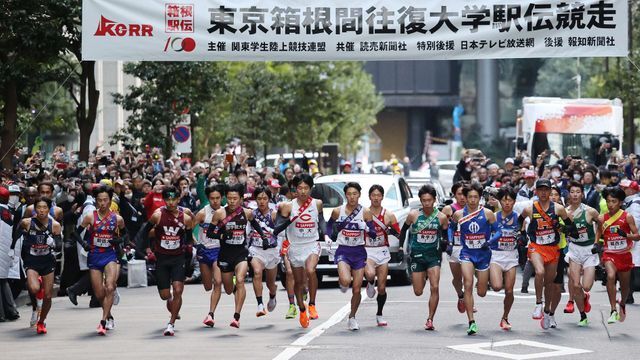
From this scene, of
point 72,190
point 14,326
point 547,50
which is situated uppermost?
point 547,50

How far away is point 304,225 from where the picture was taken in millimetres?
16797

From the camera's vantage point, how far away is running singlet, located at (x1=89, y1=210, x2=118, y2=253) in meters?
16.3

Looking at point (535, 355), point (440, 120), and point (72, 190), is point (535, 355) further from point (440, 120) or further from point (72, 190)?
point (440, 120)

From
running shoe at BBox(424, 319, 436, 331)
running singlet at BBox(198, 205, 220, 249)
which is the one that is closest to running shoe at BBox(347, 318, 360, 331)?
running shoe at BBox(424, 319, 436, 331)

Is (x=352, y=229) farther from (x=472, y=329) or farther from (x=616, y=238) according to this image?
(x=616, y=238)

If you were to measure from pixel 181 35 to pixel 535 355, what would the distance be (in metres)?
7.50

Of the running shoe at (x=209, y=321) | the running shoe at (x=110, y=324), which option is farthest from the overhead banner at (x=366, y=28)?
the running shoe at (x=110, y=324)

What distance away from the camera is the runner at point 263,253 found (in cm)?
1698

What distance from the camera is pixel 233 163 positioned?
3048 centimetres

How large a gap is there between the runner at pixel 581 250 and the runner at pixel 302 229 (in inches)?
114

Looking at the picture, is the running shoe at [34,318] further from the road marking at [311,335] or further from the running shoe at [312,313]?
the road marking at [311,335]

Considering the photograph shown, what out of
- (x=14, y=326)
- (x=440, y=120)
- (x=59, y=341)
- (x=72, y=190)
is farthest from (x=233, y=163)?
(x=440, y=120)

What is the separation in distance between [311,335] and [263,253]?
2.08 meters

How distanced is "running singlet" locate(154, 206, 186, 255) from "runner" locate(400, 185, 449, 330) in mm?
2513
